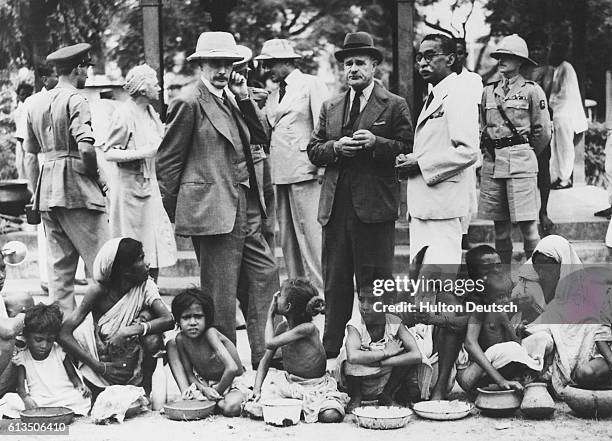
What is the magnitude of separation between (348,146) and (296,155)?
161cm

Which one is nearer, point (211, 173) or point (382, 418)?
point (382, 418)

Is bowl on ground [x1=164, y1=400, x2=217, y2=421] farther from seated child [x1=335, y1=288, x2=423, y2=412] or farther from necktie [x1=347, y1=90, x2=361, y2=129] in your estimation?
necktie [x1=347, y1=90, x2=361, y2=129]

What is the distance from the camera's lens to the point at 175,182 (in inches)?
204

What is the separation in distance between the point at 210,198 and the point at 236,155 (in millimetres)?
308

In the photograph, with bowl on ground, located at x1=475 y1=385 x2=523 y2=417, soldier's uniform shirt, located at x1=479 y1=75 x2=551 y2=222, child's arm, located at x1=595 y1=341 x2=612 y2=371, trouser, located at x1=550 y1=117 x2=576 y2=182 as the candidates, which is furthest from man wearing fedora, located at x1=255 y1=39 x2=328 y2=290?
trouser, located at x1=550 y1=117 x2=576 y2=182

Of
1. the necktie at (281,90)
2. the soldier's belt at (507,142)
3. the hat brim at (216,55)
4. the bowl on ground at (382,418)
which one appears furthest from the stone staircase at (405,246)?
the bowl on ground at (382,418)

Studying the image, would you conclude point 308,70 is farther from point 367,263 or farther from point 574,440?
point 574,440

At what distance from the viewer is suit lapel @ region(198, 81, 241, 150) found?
516 centimetres

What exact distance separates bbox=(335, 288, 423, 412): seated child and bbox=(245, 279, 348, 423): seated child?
107 millimetres

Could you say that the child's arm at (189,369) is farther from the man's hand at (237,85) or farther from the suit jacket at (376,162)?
the man's hand at (237,85)

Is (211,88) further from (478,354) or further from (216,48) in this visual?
(478,354)

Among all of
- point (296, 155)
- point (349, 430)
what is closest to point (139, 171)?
point (296, 155)

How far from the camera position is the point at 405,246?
27.3 feet

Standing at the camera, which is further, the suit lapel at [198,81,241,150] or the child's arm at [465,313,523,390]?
the suit lapel at [198,81,241,150]
